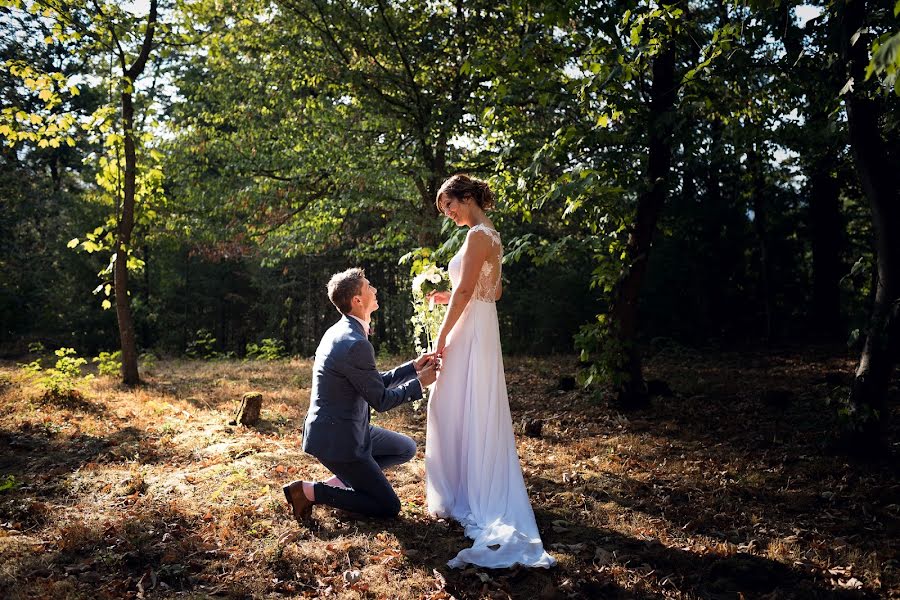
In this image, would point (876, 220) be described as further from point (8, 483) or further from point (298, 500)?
point (8, 483)

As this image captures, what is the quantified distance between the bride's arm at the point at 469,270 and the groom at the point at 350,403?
42 centimetres

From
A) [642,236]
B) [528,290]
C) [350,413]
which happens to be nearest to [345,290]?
[350,413]

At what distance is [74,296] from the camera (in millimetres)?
17141

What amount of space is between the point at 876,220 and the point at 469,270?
357cm

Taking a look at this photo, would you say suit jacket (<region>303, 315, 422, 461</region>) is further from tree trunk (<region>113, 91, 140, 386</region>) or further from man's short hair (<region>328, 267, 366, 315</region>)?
tree trunk (<region>113, 91, 140, 386</region>)

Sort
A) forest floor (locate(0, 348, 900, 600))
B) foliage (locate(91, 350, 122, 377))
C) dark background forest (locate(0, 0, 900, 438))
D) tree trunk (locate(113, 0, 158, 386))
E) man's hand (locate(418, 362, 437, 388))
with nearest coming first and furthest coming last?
forest floor (locate(0, 348, 900, 600)) → man's hand (locate(418, 362, 437, 388)) → dark background forest (locate(0, 0, 900, 438)) → tree trunk (locate(113, 0, 158, 386)) → foliage (locate(91, 350, 122, 377))

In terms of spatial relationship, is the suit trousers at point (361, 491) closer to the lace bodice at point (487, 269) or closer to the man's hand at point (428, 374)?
the man's hand at point (428, 374)

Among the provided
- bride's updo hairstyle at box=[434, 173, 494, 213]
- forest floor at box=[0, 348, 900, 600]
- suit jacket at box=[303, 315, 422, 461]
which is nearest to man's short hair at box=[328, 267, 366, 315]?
suit jacket at box=[303, 315, 422, 461]

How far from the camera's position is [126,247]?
367 inches

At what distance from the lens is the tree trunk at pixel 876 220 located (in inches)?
198

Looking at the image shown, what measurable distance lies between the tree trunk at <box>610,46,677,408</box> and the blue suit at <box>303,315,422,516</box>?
3.99 m

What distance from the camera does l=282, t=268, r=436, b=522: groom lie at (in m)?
4.13

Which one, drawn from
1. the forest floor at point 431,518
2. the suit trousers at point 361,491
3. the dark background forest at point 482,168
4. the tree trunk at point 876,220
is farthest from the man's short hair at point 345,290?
the tree trunk at point 876,220

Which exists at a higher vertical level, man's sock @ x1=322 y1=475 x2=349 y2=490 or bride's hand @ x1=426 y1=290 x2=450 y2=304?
bride's hand @ x1=426 y1=290 x2=450 y2=304
